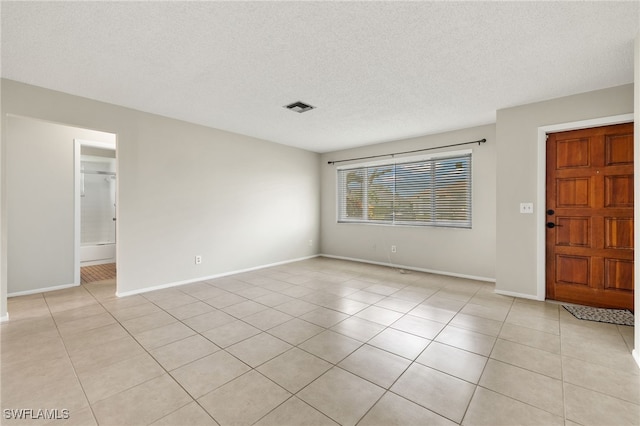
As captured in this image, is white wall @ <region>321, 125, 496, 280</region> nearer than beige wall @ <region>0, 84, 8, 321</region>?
No

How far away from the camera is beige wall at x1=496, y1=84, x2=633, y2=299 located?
340 cm

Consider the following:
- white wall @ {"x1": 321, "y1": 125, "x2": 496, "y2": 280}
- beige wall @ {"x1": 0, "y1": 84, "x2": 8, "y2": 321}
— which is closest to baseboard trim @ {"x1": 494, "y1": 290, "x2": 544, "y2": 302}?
white wall @ {"x1": 321, "y1": 125, "x2": 496, "y2": 280}

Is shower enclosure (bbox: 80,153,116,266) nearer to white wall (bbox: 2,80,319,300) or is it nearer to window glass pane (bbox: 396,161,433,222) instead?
white wall (bbox: 2,80,319,300)

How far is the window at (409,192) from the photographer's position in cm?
466

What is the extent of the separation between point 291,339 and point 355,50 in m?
2.60

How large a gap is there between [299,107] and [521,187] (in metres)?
3.12

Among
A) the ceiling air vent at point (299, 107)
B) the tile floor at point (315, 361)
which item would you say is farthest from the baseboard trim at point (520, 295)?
the ceiling air vent at point (299, 107)

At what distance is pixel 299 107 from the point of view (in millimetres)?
3621

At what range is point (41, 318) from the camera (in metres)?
2.91

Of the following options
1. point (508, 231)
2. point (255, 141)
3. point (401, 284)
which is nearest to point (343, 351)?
point (401, 284)

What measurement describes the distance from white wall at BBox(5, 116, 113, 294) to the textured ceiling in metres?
1.27

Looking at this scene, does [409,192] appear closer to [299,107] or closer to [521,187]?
[521,187]

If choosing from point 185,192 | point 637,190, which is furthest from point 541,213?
point 185,192

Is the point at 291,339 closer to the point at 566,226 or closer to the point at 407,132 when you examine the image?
the point at 566,226
